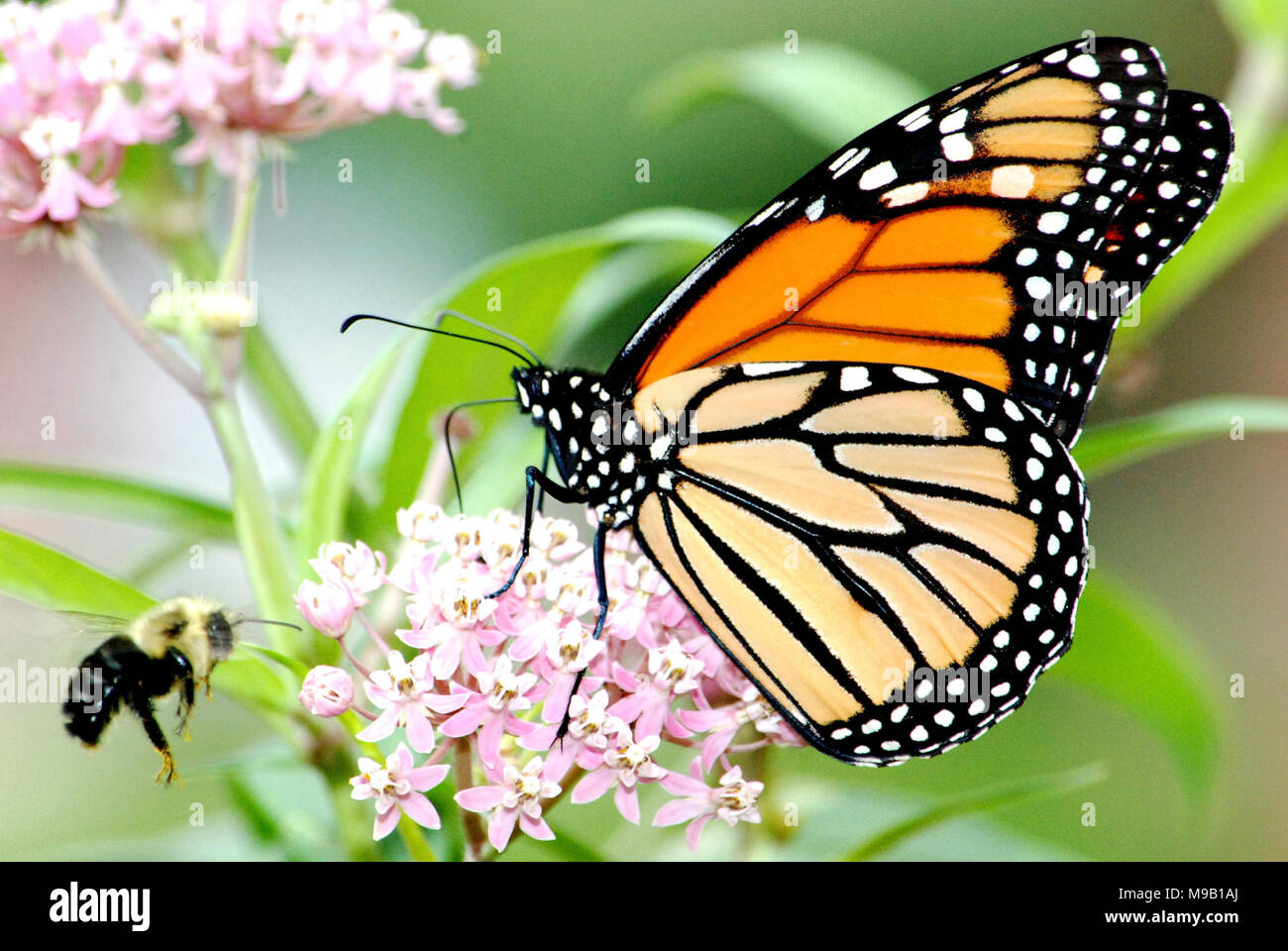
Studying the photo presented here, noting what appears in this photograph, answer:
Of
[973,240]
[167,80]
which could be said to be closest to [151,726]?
[167,80]

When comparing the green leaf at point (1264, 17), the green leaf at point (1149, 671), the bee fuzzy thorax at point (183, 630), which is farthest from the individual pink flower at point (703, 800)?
the green leaf at point (1264, 17)

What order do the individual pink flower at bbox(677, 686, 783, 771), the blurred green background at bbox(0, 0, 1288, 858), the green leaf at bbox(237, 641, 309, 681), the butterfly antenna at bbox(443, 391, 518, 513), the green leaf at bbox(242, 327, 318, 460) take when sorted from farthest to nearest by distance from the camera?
the blurred green background at bbox(0, 0, 1288, 858)
the green leaf at bbox(242, 327, 318, 460)
the butterfly antenna at bbox(443, 391, 518, 513)
the individual pink flower at bbox(677, 686, 783, 771)
the green leaf at bbox(237, 641, 309, 681)

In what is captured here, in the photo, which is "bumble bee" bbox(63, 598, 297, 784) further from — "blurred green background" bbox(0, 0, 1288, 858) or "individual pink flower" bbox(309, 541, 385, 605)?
"blurred green background" bbox(0, 0, 1288, 858)

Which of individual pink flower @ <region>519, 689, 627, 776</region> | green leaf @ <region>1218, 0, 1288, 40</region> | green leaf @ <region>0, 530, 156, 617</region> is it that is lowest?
individual pink flower @ <region>519, 689, 627, 776</region>

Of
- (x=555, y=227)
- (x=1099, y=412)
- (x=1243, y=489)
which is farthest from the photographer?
(x=1243, y=489)

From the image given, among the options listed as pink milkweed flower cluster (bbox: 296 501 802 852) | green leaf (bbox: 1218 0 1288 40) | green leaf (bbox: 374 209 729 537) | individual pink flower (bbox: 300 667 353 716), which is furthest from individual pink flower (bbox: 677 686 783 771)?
green leaf (bbox: 1218 0 1288 40)
